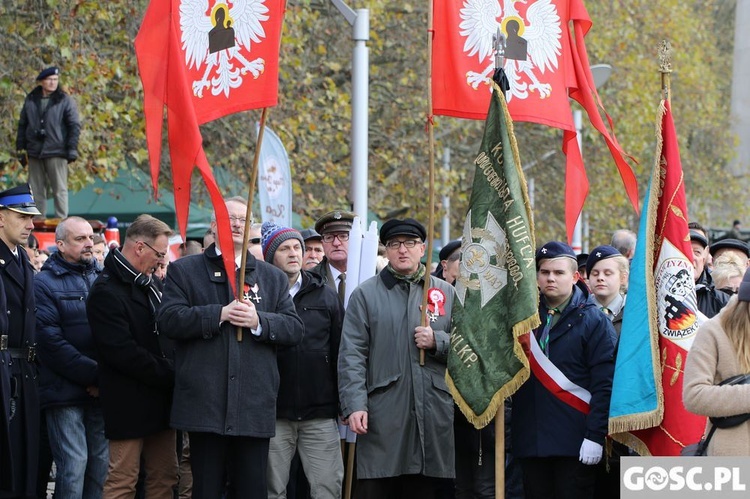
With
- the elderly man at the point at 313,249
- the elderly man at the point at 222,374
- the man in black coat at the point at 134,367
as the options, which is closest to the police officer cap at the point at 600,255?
the elderly man at the point at 222,374

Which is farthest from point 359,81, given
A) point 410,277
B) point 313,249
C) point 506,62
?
point 410,277

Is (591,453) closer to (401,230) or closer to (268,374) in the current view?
(401,230)

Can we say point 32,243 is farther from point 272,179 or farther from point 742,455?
point 742,455

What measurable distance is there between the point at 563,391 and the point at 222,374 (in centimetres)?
204

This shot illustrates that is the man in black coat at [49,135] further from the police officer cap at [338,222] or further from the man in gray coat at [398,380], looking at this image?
the man in gray coat at [398,380]

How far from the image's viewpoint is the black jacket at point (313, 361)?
8375 mm

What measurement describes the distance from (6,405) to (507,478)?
11.5 feet

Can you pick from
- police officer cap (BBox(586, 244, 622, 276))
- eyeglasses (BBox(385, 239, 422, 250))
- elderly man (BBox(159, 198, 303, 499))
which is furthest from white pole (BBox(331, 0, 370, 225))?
elderly man (BBox(159, 198, 303, 499))

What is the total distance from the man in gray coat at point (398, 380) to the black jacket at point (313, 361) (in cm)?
51

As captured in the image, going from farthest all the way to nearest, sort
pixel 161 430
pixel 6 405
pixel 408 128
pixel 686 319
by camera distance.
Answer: pixel 408 128 → pixel 161 430 → pixel 6 405 → pixel 686 319

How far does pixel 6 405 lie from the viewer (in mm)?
7809

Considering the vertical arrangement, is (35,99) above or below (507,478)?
above

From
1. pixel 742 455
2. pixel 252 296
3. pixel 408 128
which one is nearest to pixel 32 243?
pixel 252 296

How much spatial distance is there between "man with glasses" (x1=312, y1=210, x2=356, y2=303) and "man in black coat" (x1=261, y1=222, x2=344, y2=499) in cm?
110
